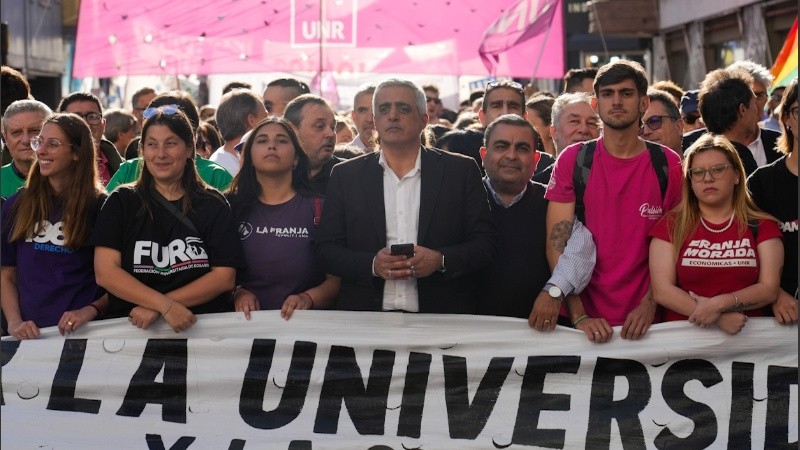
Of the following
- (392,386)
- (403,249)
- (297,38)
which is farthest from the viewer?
(297,38)

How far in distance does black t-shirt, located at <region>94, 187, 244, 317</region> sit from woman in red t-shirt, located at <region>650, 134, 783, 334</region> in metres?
1.83

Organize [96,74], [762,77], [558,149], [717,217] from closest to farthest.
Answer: [717,217] → [558,149] → [762,77] → [96,74]

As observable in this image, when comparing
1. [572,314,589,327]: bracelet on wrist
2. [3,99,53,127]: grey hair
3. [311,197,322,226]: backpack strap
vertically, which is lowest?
[572,314,589,327]: bracelet on wrist

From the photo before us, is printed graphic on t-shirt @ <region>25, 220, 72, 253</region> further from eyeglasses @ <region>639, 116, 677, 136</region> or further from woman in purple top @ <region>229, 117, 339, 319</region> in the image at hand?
eyeglasses @ <region>639, 116, 677, 136</region>

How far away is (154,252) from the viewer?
5.54 meters

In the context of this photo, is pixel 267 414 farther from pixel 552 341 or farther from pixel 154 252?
pixel 552 341

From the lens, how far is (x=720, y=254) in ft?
17.6

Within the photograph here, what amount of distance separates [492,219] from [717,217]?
945 mm

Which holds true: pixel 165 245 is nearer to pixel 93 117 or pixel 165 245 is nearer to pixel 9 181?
pixel 9 181

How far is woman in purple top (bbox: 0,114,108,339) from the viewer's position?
568 centimetres

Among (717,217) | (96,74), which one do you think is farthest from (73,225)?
(96,74)

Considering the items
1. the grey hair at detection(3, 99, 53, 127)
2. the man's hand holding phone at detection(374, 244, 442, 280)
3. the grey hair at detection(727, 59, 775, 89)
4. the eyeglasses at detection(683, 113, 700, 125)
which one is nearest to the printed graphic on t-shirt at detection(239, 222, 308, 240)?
the man's hand holding phone at detection(374, 244, 442, 280)

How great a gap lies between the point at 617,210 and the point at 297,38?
6.53 meters

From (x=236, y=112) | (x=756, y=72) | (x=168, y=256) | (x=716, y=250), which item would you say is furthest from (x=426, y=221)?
(x=756, y=72)
